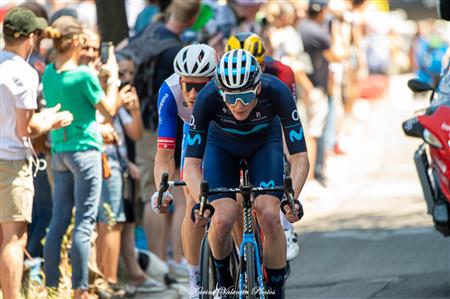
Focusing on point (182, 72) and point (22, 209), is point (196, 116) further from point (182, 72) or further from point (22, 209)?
point (22, 209)

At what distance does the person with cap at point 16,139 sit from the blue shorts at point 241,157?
1.33 m

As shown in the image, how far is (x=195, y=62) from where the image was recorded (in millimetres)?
9414

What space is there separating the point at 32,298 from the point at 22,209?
4.16 feet

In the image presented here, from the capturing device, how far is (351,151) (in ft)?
75.0

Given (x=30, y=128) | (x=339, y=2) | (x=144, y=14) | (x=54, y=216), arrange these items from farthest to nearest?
(x=339, y=2)
(x=144, y=14)
(x=54, y=216)
(x=30, y=128)

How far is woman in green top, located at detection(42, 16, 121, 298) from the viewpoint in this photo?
1048cm

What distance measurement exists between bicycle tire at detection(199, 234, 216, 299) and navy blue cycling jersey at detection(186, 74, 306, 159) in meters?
0.61

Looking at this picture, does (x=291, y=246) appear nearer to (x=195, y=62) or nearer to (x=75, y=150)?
(x=75, y=150)

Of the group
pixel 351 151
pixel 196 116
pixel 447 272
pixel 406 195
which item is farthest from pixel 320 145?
pixel 196 116

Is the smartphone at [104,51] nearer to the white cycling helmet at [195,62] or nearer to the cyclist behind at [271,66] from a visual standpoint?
the cyclist behind at [271,66]

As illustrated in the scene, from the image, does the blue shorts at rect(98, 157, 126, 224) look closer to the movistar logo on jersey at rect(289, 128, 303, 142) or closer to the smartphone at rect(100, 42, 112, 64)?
the smartphone at rect(100, 42, 112, 64)

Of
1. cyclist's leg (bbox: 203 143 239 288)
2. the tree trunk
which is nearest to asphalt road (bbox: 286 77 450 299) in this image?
cyclist's leg (bbox: 203 143 239 288)

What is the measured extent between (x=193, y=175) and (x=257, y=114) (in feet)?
1.88

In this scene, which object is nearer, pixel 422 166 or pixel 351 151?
pixel 422 166
